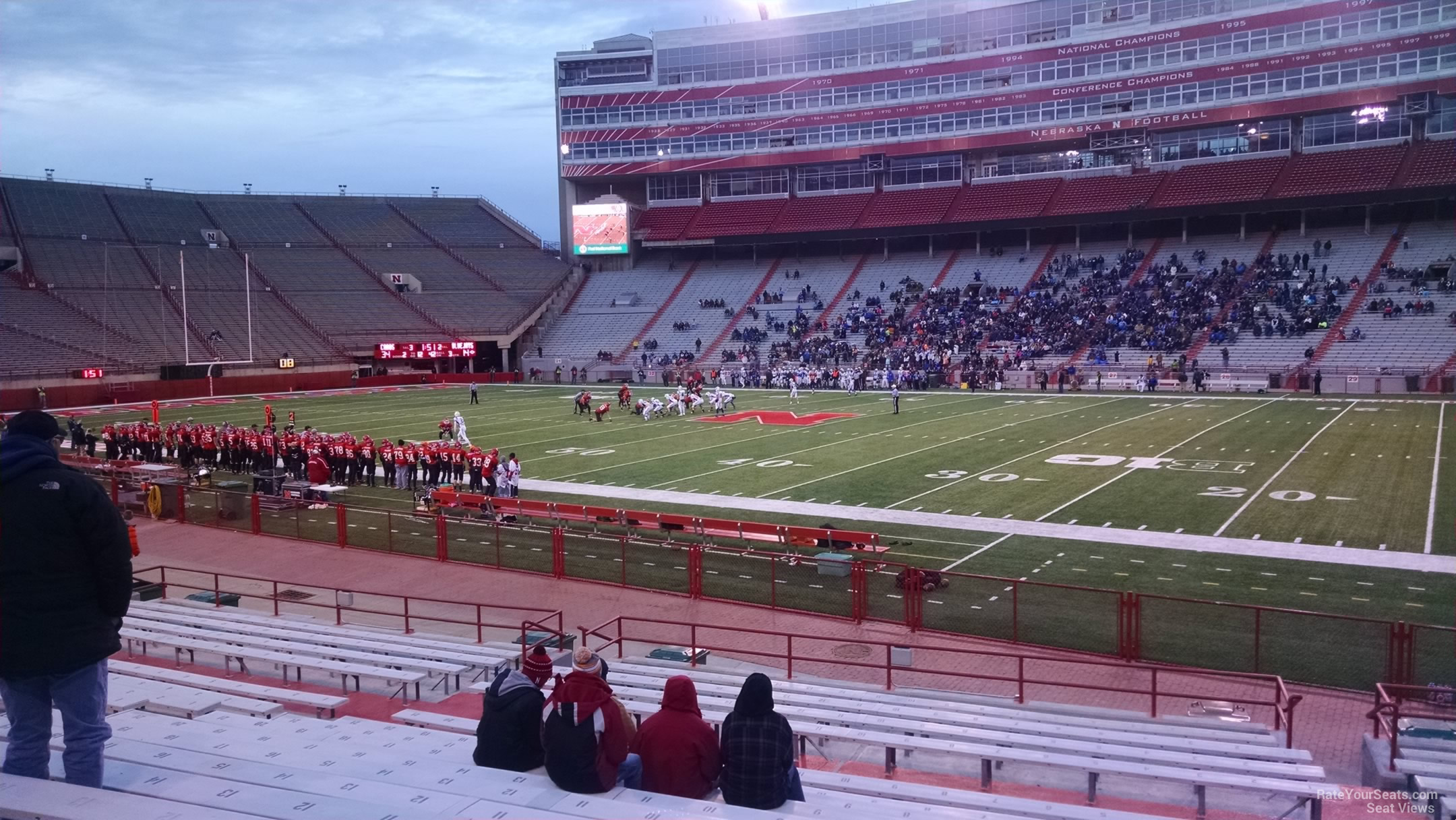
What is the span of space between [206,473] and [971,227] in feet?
160

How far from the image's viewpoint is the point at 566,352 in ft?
214

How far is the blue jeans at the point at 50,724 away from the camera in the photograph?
4480mm

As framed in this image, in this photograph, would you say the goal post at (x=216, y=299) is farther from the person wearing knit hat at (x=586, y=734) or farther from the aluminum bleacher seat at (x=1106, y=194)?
the person wearing knit hat at (x=586, y=734)

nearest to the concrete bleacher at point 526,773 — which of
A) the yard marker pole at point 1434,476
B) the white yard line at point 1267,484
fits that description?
the white yard line at point 1267,484

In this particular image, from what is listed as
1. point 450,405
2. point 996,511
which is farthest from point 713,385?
point 996,511

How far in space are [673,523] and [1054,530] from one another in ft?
21.6

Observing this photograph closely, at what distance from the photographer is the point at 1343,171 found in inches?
2088

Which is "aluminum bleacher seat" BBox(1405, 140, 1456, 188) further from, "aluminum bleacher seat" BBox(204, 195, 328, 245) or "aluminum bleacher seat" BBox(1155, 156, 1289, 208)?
"aluminum bleacher seat" BBox(204, 195, 328, 245)

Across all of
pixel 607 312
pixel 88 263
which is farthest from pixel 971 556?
pixel 88 263

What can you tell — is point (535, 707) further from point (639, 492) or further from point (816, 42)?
point (816, 42)

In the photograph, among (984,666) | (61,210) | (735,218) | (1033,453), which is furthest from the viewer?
(735,218)

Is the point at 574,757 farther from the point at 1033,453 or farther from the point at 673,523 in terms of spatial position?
the point at 1033,453

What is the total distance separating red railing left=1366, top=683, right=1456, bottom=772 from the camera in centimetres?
684

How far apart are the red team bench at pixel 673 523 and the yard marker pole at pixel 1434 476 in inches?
357
